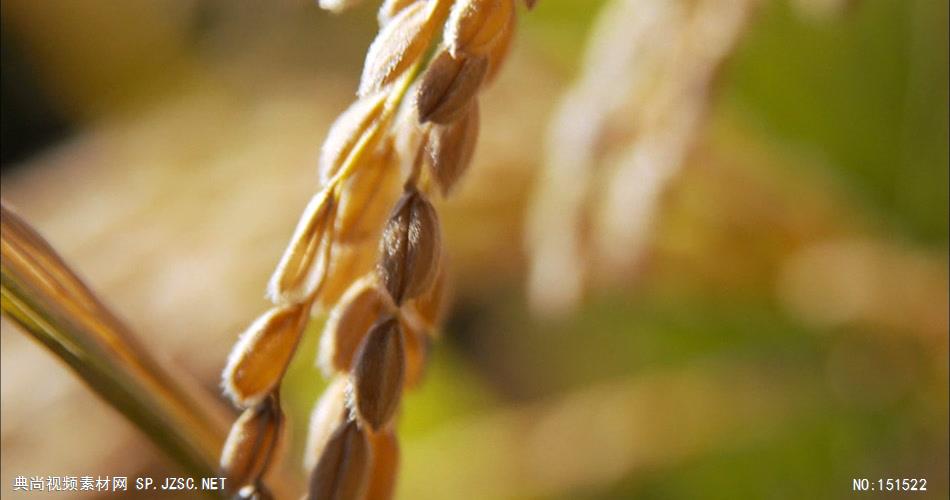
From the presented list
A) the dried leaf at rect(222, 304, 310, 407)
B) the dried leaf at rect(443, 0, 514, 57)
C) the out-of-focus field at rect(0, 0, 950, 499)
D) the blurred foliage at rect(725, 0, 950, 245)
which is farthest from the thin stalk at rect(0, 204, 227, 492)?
the blurred foliage at rect(725, 0, 950, 245)

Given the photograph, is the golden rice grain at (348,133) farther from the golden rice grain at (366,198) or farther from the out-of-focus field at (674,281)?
the out-of-focus field at (674,281)

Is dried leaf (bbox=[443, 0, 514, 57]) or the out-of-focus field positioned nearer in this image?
dried leaf (bbox=[443, 0, 514, 57])

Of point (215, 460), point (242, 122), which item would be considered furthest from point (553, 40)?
point (215, 460)

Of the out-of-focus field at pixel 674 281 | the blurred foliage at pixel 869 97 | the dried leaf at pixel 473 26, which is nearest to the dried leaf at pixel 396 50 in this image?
the dried leaf at pixel 473 26

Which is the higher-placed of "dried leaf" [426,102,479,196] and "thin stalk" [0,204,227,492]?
"dried leaf" [426,102,479,196]

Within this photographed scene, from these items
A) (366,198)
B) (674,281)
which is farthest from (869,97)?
(366,198)

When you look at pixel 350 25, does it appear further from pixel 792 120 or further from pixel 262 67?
pixel 792 120

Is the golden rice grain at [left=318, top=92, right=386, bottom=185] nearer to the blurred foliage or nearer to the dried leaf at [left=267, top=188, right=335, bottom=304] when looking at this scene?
the dried leaf at [left=267, top=188, right=335, bottom=304]
